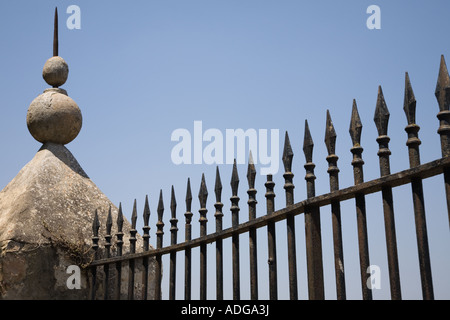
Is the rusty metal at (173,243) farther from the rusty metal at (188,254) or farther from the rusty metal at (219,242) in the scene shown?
the rusty metal at (219,242)

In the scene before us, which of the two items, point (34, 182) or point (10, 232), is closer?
point (10, 232)

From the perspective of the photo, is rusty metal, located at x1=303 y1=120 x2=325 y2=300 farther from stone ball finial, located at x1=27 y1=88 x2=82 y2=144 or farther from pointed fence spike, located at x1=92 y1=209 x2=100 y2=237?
stone ball finial, located at x1=27 y1=88 x2=82 y2=144

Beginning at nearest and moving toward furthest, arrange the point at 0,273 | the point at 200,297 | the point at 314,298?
the point at 314,298
the point at 200,297
the point at 0,273

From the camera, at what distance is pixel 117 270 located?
19.5ft

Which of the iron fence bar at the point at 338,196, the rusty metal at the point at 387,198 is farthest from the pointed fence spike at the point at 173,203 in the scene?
the rusty metal at the point at 387,198

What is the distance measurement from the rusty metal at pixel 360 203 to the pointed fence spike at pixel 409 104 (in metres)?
0.37

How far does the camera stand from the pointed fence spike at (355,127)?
148 inches

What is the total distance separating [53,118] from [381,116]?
15.5ft

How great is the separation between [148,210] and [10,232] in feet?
4.99

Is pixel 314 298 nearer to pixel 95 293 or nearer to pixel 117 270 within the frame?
pixel 117 270

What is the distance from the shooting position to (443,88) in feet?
10.9

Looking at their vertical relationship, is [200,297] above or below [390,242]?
below
